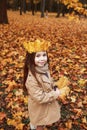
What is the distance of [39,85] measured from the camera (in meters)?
3.57

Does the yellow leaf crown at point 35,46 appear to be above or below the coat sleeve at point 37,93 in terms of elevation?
above

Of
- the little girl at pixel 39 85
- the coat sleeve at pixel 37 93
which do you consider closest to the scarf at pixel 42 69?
the little girl at pixel 39 85

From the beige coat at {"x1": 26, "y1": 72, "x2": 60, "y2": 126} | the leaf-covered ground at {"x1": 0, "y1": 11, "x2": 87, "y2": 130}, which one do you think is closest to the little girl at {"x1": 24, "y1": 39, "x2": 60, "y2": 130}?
the beige coat at {"x1": 26, "y1": 72, "x2": 60, "y2": 126}

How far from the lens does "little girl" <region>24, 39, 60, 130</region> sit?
3.52 metres

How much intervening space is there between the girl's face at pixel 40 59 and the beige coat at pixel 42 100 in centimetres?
14

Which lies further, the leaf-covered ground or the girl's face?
the leaf-covered ground

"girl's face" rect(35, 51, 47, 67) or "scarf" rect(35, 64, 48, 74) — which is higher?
"girl's face" rect(35, 51, 47, 67)

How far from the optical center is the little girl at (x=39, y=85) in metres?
3.52

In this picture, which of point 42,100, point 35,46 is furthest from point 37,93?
point 35,46

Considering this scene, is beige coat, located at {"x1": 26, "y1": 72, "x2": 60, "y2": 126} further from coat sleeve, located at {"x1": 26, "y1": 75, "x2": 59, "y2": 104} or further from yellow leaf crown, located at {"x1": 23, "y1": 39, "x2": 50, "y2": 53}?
yellow leaf crown, located at {"x1": 23, "y1": 39, "x2": 50, "y2": 53}

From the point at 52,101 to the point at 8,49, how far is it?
228 inches

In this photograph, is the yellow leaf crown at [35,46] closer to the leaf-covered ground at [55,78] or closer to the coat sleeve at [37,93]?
the coat sleeve at [37,93]

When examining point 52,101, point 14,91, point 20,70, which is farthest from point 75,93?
point 52,101

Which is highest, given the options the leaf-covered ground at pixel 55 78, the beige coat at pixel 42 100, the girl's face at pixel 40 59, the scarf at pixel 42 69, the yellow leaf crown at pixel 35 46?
the yellow leaf crown at pixel 35 46
